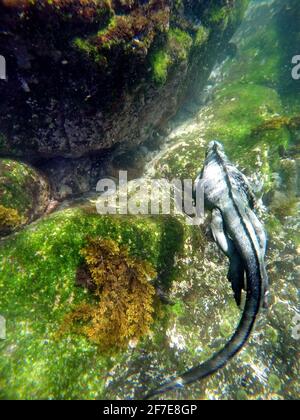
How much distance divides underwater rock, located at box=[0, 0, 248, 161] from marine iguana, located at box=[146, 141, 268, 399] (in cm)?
312

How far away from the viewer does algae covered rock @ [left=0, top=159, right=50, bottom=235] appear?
589 cm

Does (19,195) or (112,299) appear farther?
(19,195)

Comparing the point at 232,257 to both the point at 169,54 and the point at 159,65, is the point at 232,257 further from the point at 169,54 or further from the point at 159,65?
the point at 169,54

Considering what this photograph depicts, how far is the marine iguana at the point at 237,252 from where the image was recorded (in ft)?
12.4

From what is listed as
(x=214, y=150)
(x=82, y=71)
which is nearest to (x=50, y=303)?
(x=82, y=71)

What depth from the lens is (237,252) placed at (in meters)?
4.15

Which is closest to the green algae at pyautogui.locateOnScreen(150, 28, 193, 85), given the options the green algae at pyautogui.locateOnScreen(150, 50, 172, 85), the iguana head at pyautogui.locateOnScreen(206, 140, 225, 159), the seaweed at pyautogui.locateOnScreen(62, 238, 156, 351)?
A: the green algae at pyautogui.locateOnScreen(150, 50, 172, 85)

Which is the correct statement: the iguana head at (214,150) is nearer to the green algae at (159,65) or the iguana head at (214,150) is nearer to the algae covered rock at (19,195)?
the green algae at (159,65)

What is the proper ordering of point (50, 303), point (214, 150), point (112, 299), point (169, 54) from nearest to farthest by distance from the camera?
point (50, 303)
point (112, 299)
point (214, 150)
point (169, 54)

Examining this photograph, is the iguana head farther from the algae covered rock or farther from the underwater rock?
the algae covered rock

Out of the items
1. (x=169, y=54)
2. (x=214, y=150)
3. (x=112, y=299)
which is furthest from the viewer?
(x=169, y=54)

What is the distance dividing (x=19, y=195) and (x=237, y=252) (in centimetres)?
488

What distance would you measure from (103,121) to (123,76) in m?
1.12
